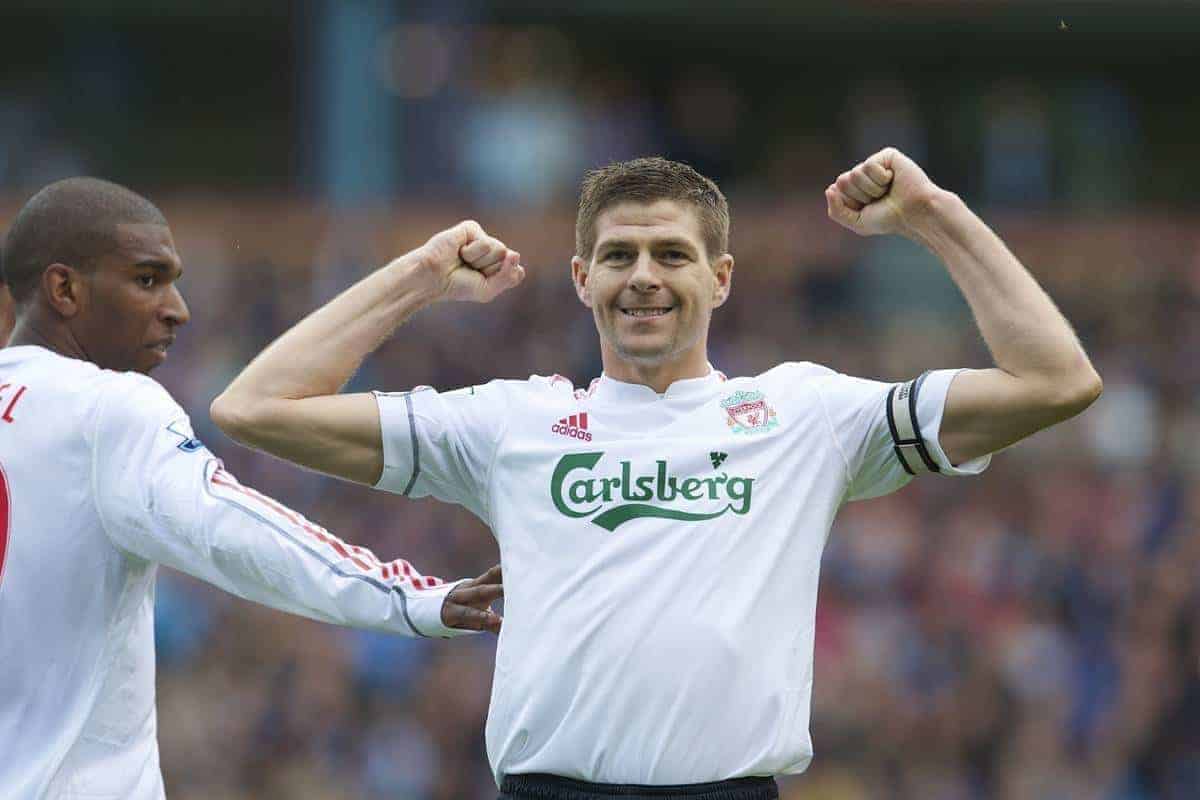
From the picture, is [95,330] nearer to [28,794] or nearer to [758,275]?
[28,794]

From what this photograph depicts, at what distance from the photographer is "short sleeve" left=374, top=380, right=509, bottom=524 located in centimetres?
465

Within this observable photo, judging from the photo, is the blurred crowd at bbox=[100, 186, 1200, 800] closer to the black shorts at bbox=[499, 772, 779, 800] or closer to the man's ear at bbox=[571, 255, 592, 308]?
the man's ear at bbox=[571, 255, 592, 308]

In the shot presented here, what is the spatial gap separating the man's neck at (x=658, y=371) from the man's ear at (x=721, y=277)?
0.57ft

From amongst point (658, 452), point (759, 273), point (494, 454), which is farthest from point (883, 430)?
point (759, 273)

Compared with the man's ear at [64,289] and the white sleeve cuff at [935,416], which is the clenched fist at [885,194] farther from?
the man's ear at [64,289]

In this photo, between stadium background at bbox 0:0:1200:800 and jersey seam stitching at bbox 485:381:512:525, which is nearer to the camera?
jersey seam stitching at bbox 485:381:512:525

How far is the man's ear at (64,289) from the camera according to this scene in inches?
186

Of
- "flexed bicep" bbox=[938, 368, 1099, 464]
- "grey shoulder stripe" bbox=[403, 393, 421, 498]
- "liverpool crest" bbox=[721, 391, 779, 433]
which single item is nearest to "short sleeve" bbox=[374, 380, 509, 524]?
"grey shoulder stripe" bbox=[403, 393, 421, 498]

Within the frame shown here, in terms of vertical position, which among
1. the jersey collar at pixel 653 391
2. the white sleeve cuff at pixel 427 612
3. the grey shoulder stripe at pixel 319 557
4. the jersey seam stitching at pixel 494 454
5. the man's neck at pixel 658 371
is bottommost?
the white sleeve cuff at pixel 427 612

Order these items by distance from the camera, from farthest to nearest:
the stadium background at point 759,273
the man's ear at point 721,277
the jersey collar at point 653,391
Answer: the stadium background at point 759,273, the man's ear at point 721,277, the jersey collar at point 653,391

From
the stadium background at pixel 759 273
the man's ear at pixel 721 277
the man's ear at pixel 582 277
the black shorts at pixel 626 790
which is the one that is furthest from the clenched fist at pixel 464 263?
the stadium background at pixel 759 273

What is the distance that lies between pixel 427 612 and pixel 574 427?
0.58 meters

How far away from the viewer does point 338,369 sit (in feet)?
15.3

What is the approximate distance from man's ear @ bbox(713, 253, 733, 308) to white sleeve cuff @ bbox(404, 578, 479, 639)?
104cm
